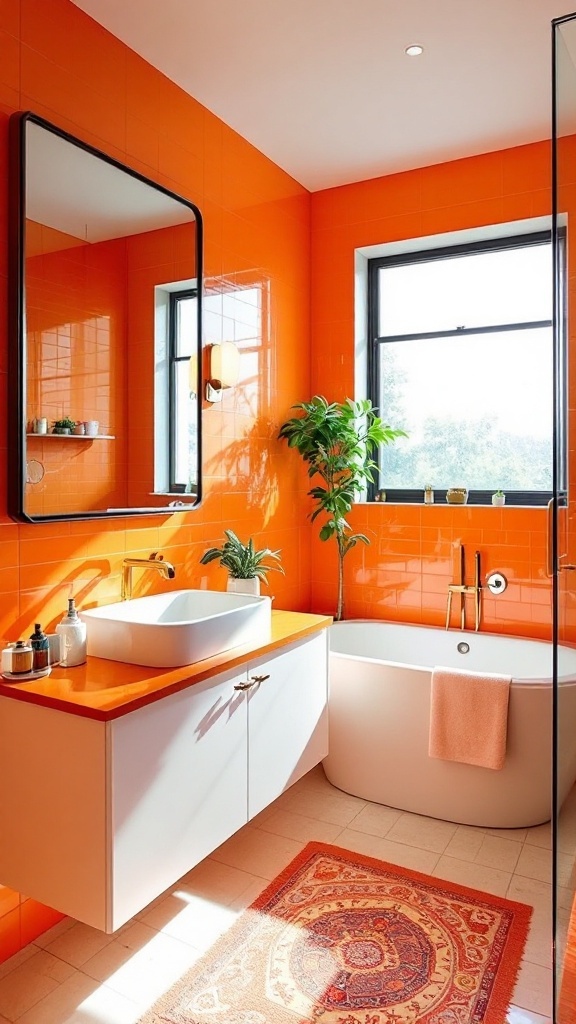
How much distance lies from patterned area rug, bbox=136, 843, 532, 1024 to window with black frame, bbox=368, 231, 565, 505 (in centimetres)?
189

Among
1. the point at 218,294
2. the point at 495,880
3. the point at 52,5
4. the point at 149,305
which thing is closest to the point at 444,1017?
the point at 495,880

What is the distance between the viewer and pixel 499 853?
2625 mm

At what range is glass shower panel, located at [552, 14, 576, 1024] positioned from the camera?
155 centimetres

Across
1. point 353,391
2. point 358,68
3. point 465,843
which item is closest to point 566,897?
point 465,843

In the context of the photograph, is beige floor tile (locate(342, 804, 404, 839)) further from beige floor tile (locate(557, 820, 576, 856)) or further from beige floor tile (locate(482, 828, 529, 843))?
beige floor tile (locate(557, 820, 576, 856))

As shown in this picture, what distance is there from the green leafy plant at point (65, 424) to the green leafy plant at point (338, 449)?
1359 mm

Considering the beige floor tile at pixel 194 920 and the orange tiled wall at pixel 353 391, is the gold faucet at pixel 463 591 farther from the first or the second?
the beige floor tile at pixel 194 920

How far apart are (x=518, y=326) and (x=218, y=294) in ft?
4.98

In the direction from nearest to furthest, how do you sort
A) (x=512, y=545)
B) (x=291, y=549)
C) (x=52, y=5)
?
(x=52, y=5), (x=512, y=545), (x=291, y=549)

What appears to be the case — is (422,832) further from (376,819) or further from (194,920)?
(194,920)

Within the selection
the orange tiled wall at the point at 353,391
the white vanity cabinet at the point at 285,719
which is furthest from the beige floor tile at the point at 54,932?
the orange tiled wall at the point at 353,391

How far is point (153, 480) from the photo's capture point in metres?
2.57

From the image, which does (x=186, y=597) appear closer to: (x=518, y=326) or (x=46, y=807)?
(x=46, y=807)

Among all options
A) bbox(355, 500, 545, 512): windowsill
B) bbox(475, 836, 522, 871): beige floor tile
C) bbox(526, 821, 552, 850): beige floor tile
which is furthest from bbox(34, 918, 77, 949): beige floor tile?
bbox(355, 500, 545, 512): windowsill
